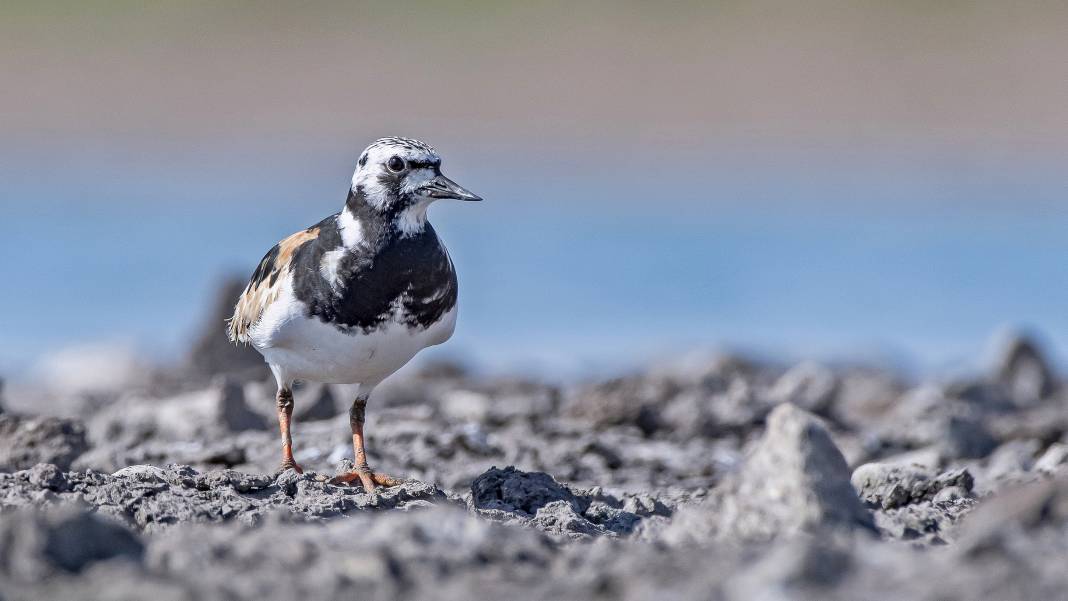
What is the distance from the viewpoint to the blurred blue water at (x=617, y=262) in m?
18.1

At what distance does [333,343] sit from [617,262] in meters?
15.5

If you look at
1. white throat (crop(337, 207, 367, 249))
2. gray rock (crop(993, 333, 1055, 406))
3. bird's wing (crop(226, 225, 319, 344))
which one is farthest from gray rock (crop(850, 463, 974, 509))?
gray rock (crop(993, 333, 1055, 406))

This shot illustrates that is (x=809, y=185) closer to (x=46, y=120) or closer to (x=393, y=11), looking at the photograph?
(x=393, y=11)

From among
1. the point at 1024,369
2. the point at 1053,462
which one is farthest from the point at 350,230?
the point at 1024,369

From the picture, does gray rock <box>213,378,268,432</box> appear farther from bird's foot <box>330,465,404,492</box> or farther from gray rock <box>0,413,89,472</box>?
bird's foot <box>330,465,404,492</box>

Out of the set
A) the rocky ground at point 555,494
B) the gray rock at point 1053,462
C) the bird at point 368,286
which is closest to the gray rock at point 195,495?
the rocky ground at point 555,494

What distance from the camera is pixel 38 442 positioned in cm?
681

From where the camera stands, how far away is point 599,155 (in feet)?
91.2

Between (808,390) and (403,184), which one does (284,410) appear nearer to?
(403,184)

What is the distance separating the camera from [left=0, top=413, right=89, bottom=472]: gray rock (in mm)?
6738

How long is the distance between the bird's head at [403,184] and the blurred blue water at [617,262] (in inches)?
339

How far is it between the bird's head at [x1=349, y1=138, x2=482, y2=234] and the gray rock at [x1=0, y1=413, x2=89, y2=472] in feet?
5.67

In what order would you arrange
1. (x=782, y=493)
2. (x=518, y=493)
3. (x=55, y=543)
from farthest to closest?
(x=518, y=493) < (x=782, y=493) < (x=55, y=543)

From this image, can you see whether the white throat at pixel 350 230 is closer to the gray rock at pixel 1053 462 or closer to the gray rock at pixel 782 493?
the gray rock at pixel 782 493
